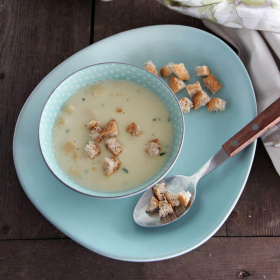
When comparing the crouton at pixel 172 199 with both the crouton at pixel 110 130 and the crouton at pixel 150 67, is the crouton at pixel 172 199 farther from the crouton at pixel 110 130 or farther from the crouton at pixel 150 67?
the crouton at pixel 150 67

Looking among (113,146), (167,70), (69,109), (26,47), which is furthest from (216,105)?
(26,47)

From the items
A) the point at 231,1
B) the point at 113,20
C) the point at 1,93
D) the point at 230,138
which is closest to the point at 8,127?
the point at 1,93

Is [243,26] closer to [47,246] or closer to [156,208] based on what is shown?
[156,208]

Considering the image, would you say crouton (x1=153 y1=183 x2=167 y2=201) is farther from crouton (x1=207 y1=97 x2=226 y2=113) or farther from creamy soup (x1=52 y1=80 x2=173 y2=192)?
crouton (x1=207 y1=97 x2=226 y2=113)

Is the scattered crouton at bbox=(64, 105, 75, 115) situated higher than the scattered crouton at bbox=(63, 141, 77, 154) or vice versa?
the scattered crouton at bbox=(64, 105, 75, 115)

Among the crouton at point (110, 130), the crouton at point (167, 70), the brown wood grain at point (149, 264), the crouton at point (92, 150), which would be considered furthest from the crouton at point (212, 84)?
the brown wood grain at point (149, 264)

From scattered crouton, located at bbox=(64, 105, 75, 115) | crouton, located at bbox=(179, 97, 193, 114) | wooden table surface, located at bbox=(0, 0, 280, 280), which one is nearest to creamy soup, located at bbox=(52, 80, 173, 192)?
scattered crouton, located at bbox=(64, 105, 75, 115)
